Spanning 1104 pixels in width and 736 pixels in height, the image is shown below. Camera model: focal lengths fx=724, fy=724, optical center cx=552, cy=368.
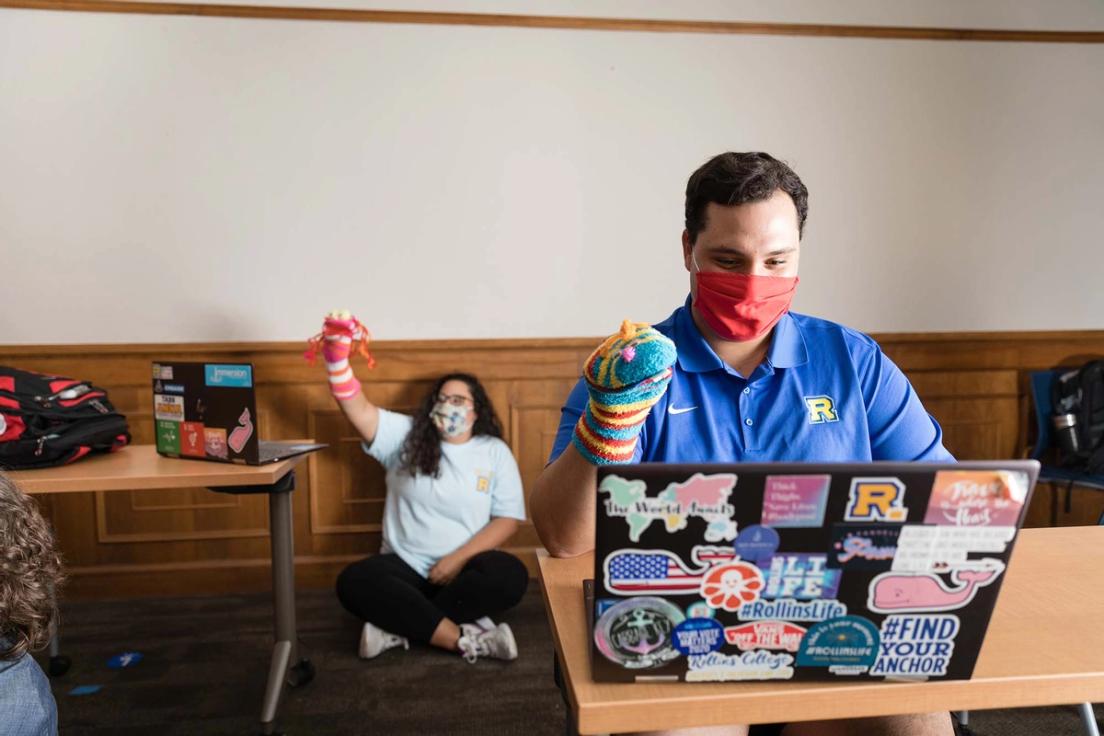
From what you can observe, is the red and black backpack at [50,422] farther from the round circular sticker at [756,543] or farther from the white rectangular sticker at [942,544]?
the white rectangular sticker at [942,544]

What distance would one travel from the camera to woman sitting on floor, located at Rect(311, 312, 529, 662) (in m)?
2.24

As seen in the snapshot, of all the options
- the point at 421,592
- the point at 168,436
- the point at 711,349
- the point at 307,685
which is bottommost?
the point at 307,685

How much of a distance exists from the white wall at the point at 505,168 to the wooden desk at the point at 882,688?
6.94 feet

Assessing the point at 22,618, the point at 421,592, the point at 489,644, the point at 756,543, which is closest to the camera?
the point at 756,543

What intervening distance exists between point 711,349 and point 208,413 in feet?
4.45

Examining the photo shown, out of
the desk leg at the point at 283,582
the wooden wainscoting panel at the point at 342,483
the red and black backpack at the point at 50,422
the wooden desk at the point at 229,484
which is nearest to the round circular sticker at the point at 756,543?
the wooden desk at the point at 229,484

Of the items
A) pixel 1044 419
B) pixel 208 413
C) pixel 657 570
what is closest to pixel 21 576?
pixel 208 413

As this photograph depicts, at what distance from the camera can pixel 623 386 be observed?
2.64 feet

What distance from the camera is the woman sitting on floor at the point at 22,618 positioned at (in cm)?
100

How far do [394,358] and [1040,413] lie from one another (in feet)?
8.47

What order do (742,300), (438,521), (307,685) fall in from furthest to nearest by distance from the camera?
(438,521), (307,685), (742,300)

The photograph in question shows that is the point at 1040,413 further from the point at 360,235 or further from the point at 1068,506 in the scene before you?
the point at 360,235

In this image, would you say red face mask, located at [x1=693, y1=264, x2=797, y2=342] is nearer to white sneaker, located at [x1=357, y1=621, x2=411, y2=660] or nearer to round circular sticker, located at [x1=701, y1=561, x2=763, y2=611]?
round circular sticker, located at [x1=701, y1=561, x2=763, y2=611]

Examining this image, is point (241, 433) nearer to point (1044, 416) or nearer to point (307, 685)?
point (307, 685)
